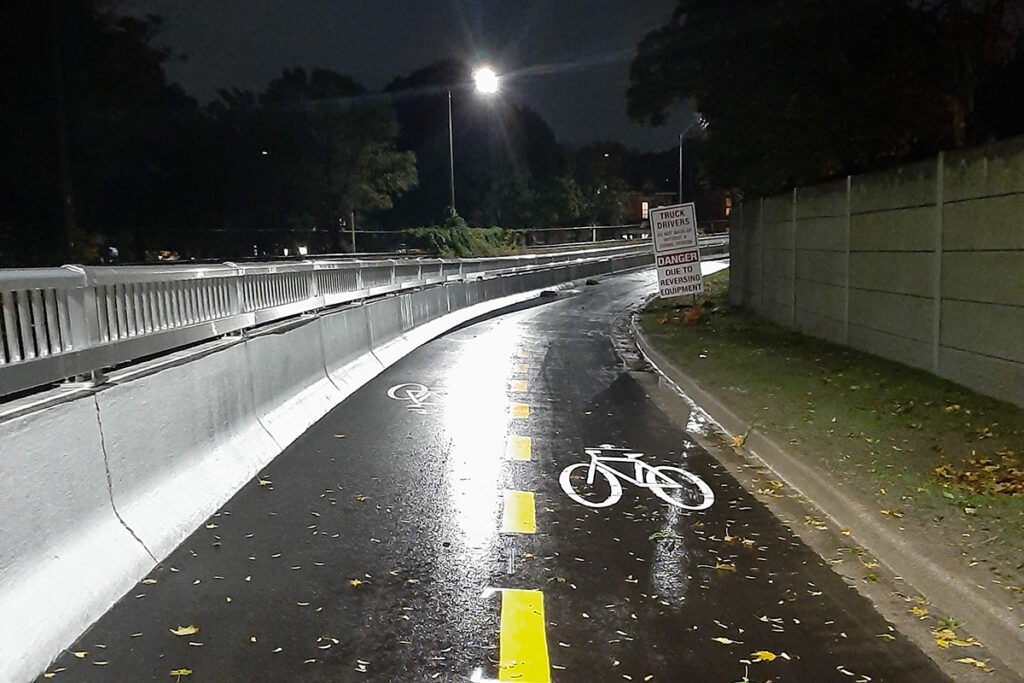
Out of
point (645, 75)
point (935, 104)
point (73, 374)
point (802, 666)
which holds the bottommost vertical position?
point (802, 666)

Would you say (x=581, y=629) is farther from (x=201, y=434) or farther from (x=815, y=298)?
(x=815, y=298)

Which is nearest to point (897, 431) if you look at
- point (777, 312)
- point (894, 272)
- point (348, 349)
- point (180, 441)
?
point (894, 272)

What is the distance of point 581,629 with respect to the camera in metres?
4.67

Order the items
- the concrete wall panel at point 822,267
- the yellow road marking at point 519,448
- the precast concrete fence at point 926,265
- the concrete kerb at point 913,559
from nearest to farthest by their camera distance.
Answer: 1. the concrete kerb at point 913,559
2. the yellow road marking at point 519,448
3. the precast concrete fence at point 926,265
4. the concrete wall panel at point 822,267

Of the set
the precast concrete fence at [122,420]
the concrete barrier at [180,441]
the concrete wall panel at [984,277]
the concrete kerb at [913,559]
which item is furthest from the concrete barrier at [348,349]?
the concrete wall panel at [984,277]

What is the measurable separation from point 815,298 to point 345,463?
35.4 feet

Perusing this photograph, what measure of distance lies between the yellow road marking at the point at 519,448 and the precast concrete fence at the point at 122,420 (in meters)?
2.15

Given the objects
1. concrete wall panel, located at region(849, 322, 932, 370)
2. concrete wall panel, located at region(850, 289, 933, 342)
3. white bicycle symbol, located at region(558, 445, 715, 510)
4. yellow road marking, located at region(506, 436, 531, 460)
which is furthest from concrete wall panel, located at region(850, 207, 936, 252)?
yellow road marking, located at region(506, 436, 531, 460)

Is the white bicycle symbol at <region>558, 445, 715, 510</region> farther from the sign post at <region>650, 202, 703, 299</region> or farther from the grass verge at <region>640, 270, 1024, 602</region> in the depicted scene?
the sign post at <region>650, 202, 703, 299</region>

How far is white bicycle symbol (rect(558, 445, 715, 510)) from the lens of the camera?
7.01 metres

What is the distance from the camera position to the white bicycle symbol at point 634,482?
7012 millimetres

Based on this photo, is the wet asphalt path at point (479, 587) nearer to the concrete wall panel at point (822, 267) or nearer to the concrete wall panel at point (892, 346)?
the concrete wall panel at point (892, 346)

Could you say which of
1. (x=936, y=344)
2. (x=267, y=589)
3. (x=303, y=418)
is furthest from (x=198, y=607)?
(x=936, y=344)

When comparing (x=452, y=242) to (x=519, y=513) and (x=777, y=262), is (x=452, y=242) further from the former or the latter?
(x=519, y=513)
